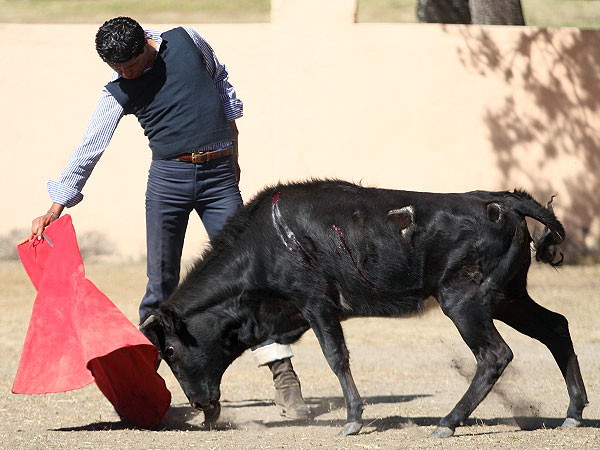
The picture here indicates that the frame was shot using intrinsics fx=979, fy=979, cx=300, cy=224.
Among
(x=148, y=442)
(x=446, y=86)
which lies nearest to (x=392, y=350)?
(x=148, y=442)

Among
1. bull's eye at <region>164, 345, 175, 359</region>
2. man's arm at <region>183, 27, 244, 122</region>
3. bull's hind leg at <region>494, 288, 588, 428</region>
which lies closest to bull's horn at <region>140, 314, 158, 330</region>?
bull's eye at <region>164, 345, 175, 359</region>

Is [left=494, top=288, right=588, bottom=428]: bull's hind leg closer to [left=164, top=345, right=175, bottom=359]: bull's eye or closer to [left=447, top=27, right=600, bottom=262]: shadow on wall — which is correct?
[left=164, top=345, right=175, bottom=359]: bull's eye

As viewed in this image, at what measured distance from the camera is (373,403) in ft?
21.2

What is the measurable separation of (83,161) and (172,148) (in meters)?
0.52

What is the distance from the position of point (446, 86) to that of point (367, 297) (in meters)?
7.40

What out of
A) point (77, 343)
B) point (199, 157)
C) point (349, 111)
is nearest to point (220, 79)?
point (199, 157)

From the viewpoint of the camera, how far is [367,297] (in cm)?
532

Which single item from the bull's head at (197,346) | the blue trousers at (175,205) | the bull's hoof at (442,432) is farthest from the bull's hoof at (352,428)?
the blue trousers at (175,205)

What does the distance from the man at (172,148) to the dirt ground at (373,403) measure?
618 mm

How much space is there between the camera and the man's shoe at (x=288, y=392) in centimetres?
599

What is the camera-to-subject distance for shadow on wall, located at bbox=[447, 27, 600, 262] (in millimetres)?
12305

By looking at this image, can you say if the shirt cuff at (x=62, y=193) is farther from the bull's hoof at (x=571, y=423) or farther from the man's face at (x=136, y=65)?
the bull's hoof at (x=571, y=423)

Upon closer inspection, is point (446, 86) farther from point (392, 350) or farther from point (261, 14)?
point (261, 14)

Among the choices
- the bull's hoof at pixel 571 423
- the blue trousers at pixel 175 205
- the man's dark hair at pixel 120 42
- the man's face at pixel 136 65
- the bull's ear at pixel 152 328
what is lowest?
the bull's hoof at pixel 571 423
